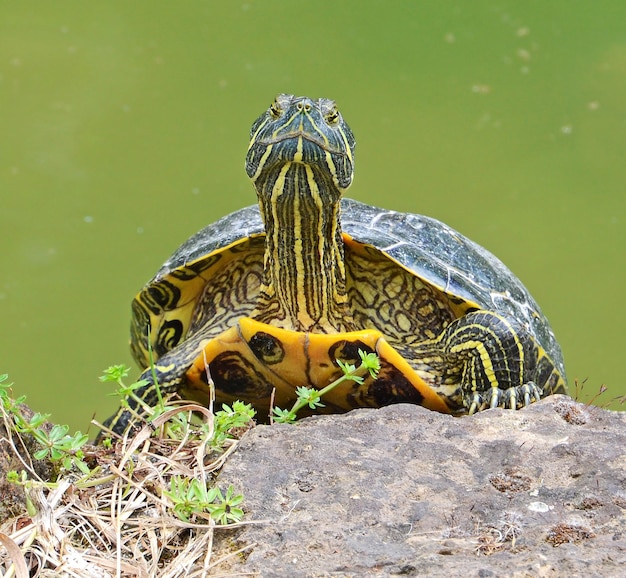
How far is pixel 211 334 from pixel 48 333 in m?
3.24

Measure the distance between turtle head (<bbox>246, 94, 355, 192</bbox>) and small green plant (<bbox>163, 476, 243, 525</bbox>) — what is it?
1018mm

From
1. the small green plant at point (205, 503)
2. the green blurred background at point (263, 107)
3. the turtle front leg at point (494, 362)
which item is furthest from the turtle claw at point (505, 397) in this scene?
the green blurred background at point (263, 107)

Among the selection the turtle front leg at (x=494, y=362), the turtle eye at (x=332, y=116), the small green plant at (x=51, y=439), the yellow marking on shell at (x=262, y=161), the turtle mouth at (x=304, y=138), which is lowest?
the turtle front leg at (x=494, y=362)

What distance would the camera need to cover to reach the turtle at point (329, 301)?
2.07 metres

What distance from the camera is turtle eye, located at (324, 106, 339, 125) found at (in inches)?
80.4

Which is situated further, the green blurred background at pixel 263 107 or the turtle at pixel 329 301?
the green blurred background at pixel 263 107

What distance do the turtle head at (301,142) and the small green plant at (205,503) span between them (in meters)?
1.02

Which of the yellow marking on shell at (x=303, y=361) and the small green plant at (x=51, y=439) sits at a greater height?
the small green plant at (x=51, y=439)

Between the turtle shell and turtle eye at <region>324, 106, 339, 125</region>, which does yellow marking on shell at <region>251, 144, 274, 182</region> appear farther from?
the turtle shell

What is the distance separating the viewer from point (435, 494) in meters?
1.30

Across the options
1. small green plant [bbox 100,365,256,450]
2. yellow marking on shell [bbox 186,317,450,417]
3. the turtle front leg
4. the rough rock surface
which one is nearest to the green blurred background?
yellow marking on shell [bbox 186,317,450,417]

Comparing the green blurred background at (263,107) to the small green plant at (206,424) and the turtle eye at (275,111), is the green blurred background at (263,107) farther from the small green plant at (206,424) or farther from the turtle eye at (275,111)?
the small green plant at (206,424)

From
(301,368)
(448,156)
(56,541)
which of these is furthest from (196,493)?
(448,156)

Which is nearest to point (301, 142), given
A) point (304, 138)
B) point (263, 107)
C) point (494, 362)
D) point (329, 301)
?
point (304, 138)
